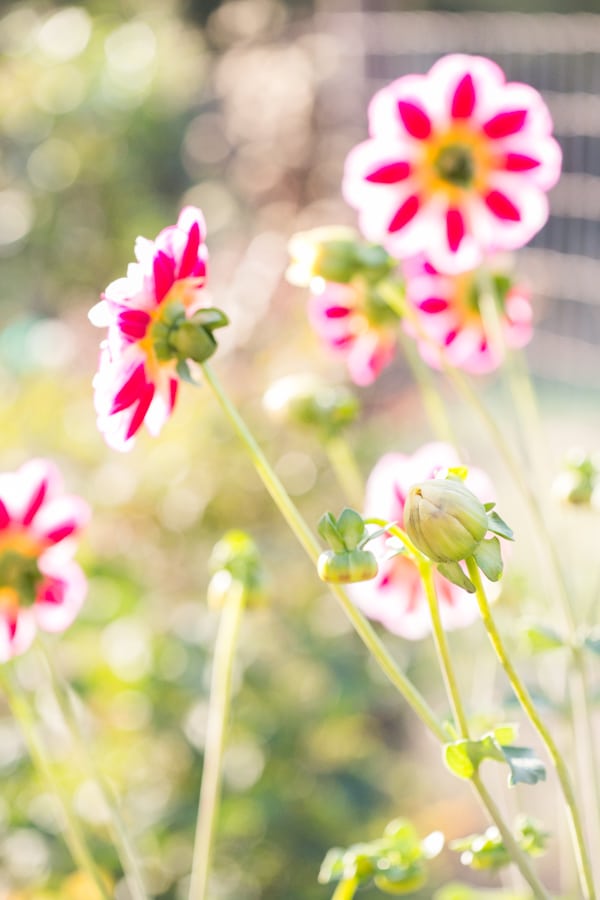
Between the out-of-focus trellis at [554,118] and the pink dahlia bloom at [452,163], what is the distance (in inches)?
64.9

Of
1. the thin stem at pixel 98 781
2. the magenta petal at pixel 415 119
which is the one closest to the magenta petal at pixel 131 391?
the thin stem at pixel 98 781

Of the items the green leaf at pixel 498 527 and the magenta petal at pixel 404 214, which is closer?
the green leaf at pixel 498 527

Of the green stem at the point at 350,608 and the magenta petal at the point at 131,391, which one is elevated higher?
the magenta petal at the point at 131,391

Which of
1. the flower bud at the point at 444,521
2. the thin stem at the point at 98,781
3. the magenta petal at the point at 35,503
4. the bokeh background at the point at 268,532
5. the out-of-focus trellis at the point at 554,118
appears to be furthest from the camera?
the out-of-focus trellis at the point at 554,118

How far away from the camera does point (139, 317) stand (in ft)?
1.46

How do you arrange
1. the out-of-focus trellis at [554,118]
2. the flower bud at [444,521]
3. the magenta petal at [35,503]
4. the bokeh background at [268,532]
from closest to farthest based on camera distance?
the flower bud at [444,521] < the magenta petal at [35,503] < the bokeh background at [268,532] < the out-of-focus trellis at [554,118]

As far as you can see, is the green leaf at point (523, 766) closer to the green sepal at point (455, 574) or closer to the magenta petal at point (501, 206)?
the green sepal at point (455, 574)

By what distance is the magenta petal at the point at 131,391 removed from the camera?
434 millimetres

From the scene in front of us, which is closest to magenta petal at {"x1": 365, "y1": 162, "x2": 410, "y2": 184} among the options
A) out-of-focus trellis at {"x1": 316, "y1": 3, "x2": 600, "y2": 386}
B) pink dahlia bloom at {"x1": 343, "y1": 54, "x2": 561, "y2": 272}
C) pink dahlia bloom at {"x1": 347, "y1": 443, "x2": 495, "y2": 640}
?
pink dahlia bloom at {"x1": 343, "y1": 54, "x2": 561, "y2": 272}

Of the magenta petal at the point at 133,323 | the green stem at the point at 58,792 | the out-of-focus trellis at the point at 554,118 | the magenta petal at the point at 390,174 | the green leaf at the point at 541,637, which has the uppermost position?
the magenta petal at the point at 133,323

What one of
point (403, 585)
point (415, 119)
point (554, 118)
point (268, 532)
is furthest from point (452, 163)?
point (554, 118)

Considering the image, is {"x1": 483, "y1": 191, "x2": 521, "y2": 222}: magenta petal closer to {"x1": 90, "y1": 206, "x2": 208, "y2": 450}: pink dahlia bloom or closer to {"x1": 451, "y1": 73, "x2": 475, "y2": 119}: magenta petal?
{"x1": 451, "y1": 73, "x2": 475, "y2": 119}: magenta petal

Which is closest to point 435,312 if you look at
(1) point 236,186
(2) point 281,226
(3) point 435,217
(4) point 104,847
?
(3) point 435,217

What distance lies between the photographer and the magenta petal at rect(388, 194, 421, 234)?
0.60 metres
